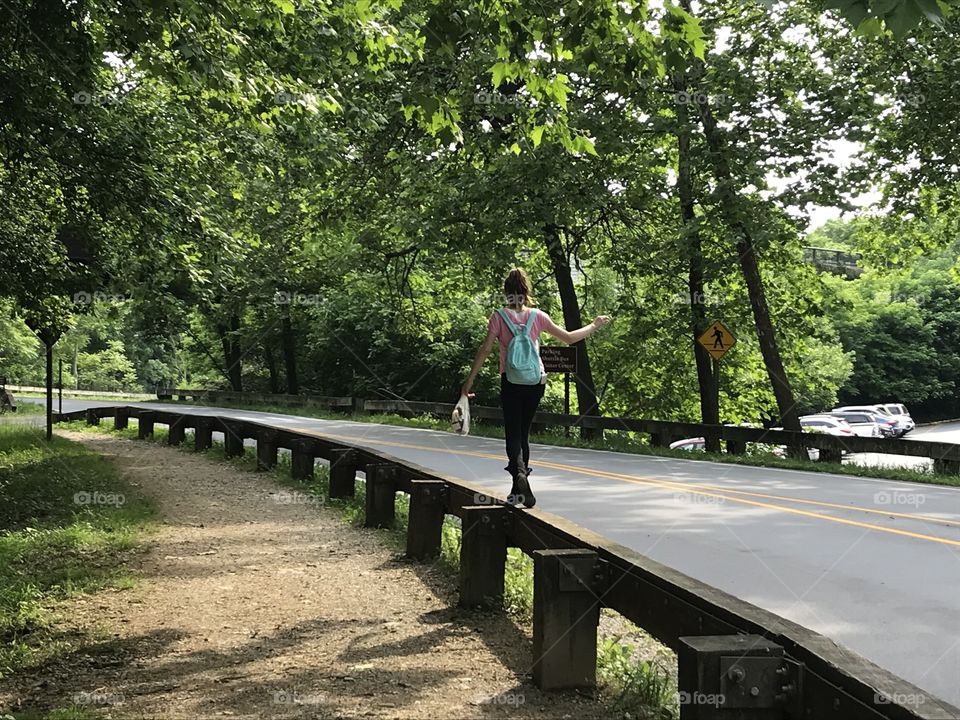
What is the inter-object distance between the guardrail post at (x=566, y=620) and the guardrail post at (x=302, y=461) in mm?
8848

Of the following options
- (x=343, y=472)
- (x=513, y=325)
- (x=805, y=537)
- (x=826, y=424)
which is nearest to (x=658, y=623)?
(x=513, y=325)

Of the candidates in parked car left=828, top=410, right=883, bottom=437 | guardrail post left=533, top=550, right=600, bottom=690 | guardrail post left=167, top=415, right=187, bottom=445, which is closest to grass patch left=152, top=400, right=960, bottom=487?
guardrail post left=167, top=415, right=187, bottom=445

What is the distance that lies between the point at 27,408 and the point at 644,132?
3507cm

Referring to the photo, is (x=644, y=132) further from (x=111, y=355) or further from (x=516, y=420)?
(x=111, y=355)

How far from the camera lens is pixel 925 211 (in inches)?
938

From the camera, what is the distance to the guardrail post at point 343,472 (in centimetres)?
1087

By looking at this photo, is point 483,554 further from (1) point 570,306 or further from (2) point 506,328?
(1) point 570,306

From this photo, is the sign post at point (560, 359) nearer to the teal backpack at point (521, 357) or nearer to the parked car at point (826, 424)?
the teal backpack at point (521, 357)

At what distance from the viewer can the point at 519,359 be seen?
684 cm

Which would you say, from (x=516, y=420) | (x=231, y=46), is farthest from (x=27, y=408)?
(x=516, y=420)

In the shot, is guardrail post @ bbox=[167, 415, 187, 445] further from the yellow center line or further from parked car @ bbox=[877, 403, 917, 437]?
parked car @ bbox=[877, 403, 917, 437]

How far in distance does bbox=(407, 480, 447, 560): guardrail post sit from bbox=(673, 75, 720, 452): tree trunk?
14.7m

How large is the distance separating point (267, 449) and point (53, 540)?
6.17m

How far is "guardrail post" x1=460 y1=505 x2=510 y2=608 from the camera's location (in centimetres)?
613
